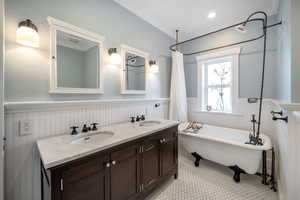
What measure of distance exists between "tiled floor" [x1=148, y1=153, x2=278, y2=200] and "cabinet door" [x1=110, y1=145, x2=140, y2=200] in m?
0.51

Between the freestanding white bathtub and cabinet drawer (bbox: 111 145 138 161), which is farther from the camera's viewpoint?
the freestanding white bathtub

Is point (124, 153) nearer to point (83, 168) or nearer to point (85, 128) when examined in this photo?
point (83, 168)

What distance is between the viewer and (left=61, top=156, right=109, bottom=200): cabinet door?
0.88 m

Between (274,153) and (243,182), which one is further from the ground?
(274,153)

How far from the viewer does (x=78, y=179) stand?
3.06ft

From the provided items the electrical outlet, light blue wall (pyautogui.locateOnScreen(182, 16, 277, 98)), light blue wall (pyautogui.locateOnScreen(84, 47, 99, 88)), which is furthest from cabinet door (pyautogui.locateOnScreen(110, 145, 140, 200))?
light blue wall (pyautogui.locateOnScreen(182, 16, 277, 98))

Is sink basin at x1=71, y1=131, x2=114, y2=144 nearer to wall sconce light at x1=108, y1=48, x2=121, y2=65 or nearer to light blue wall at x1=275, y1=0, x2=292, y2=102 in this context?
wall sconce light at x1=108, y1=48, x2=121, y2=65

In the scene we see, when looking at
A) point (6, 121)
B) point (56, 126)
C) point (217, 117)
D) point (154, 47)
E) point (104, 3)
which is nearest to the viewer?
point (6, 121)

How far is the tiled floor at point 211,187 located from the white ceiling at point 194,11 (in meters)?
2.70

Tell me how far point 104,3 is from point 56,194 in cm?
215

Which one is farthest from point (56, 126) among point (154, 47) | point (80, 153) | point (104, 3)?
point (154, 47)

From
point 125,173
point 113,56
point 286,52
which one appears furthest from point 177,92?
point 125,173

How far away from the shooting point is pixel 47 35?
1.28 m

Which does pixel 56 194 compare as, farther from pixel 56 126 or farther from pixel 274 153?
pixel 274 153
